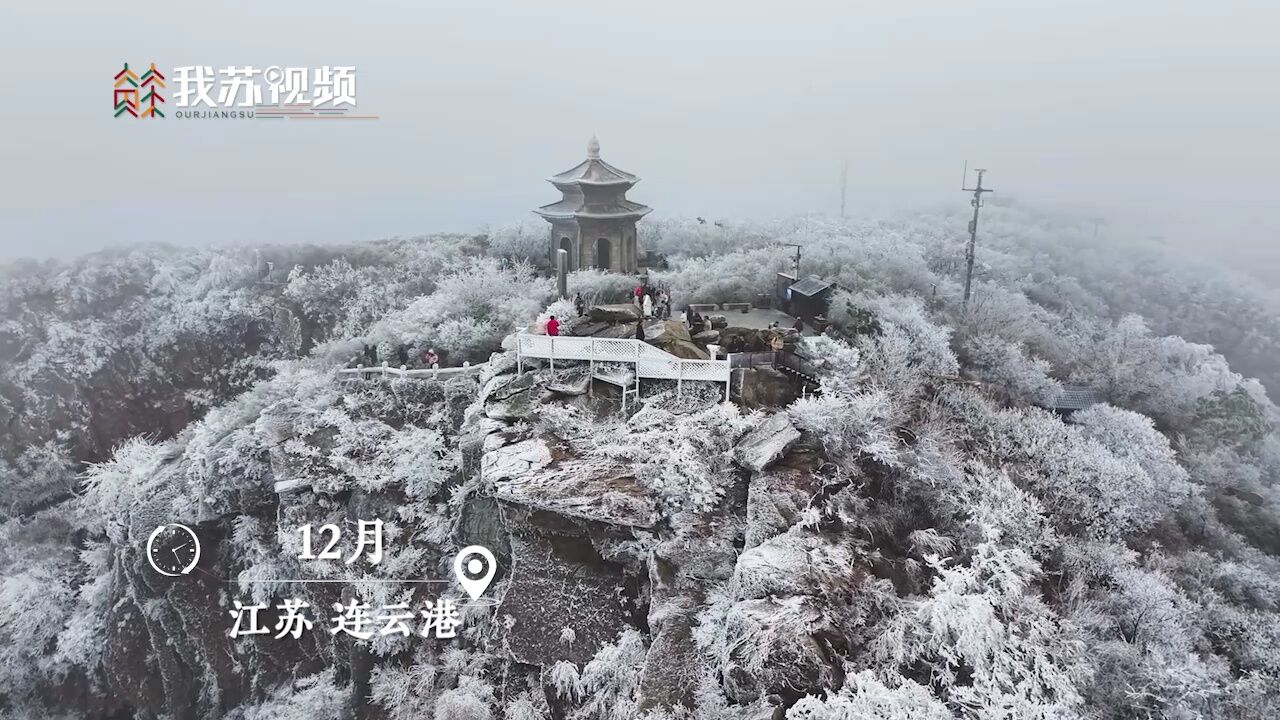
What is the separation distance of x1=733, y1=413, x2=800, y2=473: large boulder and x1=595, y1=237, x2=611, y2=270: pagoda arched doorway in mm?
13180

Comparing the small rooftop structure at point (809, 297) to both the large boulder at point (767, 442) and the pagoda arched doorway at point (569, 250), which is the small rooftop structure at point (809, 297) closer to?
the large boulder at point (767, 442)

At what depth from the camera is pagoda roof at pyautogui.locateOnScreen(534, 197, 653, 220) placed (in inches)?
1048

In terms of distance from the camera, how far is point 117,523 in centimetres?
2269

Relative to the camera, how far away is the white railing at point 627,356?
17.5 metres

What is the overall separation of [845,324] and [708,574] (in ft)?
34.2

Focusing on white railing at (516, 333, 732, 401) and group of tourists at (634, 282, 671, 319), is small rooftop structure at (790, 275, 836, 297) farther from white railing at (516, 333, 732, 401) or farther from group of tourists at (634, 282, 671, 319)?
white railing at (516, 333, 732, 401)

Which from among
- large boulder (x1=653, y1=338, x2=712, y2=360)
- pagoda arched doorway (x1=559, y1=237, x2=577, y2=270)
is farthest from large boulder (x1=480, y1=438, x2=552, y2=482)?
pagoda arched doorway (x1=559, y1=237, x2=577, y2=270)

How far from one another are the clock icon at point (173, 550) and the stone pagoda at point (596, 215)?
51.2ft

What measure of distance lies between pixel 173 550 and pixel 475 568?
1052 cm

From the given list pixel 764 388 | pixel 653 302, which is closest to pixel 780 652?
pixel 764 388

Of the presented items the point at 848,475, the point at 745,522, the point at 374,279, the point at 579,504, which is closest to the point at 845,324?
the point at 848,475

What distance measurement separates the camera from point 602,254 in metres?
27.6

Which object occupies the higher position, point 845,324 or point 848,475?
point 845,324

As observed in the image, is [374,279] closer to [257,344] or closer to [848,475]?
[257,344]
